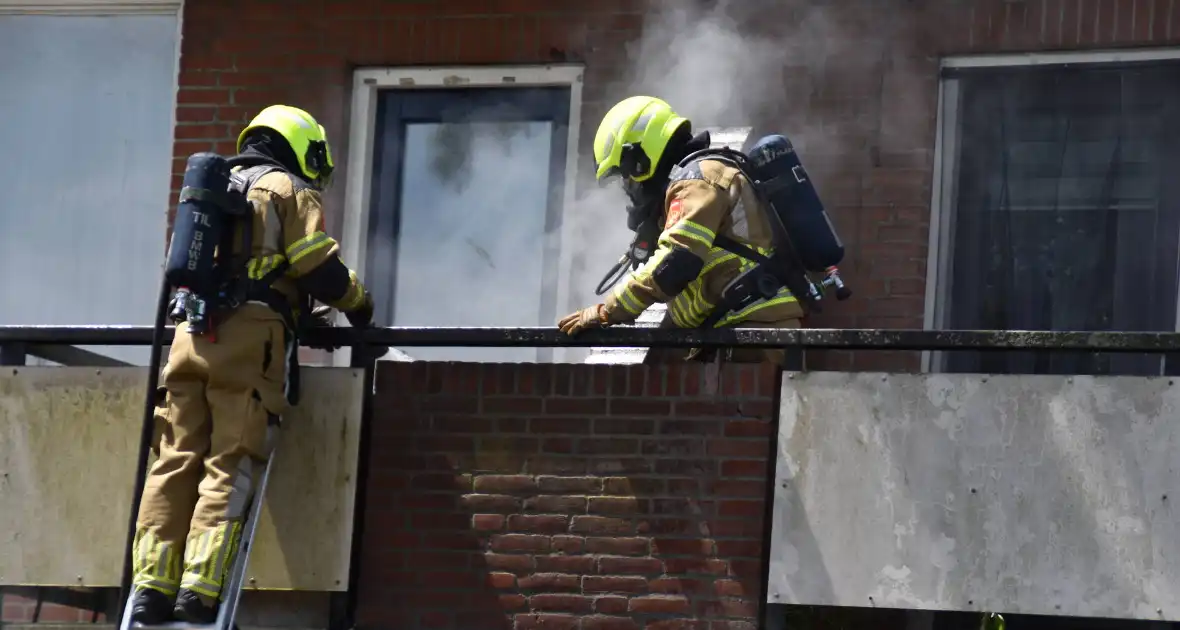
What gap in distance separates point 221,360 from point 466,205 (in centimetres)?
222

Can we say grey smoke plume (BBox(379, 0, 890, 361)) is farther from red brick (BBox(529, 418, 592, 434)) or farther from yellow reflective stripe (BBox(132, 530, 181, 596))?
yellow reflective stripe (BBox(132, 530, 181, 596))

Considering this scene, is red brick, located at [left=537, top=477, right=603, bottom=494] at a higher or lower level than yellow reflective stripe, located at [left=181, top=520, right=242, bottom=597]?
higher

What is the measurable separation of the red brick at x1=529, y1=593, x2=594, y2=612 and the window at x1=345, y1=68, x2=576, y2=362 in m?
1.87

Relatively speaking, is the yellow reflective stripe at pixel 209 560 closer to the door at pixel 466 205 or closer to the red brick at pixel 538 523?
the red brick at pixel 538 523

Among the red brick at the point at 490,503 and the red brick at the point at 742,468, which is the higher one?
the red brick at the point at 742,468

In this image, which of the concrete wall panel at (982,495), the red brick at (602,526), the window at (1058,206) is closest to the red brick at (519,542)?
the red brick at (602,526)

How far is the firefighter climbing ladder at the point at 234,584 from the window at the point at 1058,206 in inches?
109

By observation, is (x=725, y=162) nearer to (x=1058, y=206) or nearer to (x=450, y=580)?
(x=1058, y=206)

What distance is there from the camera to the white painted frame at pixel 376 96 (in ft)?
26.3

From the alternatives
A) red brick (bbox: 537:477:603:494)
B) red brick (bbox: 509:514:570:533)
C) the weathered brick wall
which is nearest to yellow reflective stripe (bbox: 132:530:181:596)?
the weathered brick wall

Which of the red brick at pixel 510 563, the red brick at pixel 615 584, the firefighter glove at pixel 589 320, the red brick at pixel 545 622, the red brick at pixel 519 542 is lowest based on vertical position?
the red brick at pixel 545 622

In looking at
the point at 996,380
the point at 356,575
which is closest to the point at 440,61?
the point at 356,575

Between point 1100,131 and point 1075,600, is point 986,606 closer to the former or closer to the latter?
point 1075,600

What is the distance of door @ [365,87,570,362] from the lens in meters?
8.12
